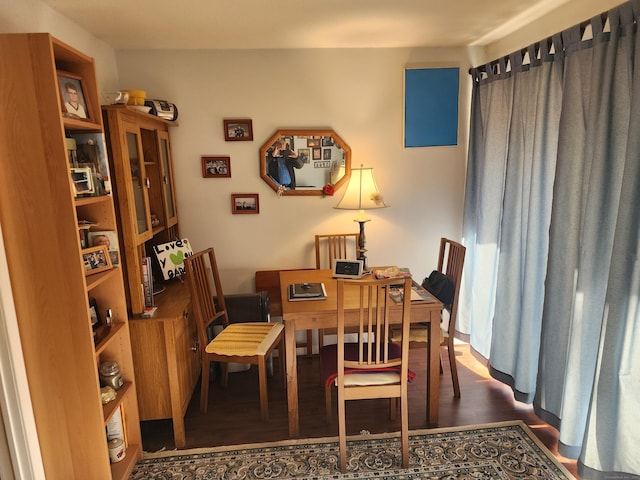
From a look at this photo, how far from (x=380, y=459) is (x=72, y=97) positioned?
90.5 inches

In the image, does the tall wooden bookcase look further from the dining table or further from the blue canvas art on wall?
the blue canvas art on wall

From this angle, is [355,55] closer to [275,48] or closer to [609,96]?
[275,48]

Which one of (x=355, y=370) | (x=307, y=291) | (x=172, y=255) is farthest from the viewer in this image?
(x=172, y=255)

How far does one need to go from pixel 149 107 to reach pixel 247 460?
2204 millimetres

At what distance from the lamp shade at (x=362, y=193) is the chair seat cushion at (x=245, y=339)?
0.99 metres

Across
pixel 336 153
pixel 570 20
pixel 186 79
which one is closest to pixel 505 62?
pixel 570 20

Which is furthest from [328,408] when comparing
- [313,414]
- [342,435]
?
[342,435]

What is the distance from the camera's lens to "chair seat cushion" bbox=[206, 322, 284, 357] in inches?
96.7

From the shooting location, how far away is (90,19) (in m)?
2.33

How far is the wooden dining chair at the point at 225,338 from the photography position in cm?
243

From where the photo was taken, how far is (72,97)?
172 centimetres

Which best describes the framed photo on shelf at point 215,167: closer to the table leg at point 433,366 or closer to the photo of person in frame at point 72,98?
the photo of person in frame at point 72,98

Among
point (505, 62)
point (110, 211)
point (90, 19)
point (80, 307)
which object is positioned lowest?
point (80, 307)

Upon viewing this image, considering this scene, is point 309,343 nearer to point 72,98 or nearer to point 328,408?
point 328,408
